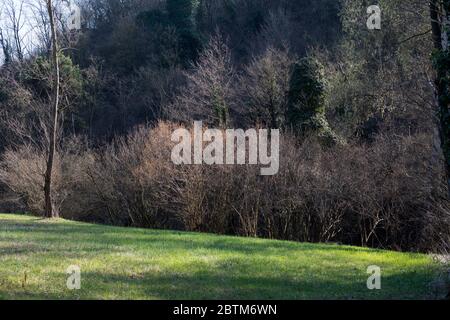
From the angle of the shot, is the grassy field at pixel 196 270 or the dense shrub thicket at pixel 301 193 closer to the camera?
the grassy field at pixel 196 270

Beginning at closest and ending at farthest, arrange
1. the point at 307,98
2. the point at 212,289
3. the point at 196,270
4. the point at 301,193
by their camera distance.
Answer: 1. the point at 212,289
2. the point at 196,270
3. the point at 301,193
4. the point at 307,98

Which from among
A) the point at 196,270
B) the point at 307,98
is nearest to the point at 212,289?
the point at 196,270

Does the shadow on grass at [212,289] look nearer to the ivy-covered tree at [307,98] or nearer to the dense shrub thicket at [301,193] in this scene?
the dense shrub thicket at [301,193]

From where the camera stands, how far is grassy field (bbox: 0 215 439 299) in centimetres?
957

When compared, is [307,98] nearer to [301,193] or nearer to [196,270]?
[301,193]

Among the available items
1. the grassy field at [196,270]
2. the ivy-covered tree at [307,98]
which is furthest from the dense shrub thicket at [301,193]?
the grassy field at [196,270]

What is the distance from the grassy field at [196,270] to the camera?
9.57m

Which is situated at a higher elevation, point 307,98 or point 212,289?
point 307,98

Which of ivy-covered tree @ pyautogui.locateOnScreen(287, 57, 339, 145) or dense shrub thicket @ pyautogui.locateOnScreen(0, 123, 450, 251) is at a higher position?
ivy-covered tree @ pyautogui.locateOnScreen(287, 57, 339, 145)

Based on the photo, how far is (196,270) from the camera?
38.1 feet

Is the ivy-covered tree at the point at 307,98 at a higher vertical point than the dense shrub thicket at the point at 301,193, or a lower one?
higher

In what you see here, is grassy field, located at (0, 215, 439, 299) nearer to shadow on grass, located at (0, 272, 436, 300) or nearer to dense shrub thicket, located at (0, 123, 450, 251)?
shadow on grass, located at (0, 272, 436, 300)

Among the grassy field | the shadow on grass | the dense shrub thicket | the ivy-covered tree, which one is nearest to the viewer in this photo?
the shadow on grass

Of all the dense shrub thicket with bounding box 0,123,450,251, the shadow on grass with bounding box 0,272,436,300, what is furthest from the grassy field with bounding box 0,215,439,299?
the dense shrub thicket with bounding box 0,123,450,251
